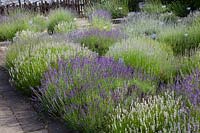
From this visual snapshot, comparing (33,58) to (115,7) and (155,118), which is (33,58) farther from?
(115,7)

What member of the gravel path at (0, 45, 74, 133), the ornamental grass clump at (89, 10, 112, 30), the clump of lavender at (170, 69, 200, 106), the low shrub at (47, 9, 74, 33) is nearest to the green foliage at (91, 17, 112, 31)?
the ornamental grass clump at (89, 10, 112, 30)

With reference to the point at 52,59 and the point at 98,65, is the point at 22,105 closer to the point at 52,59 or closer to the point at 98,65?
the point at 52,59

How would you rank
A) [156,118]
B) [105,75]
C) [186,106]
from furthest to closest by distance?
[105,75] → [186,106] → [156,118]

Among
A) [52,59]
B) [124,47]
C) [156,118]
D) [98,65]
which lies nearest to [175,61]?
[124,47]

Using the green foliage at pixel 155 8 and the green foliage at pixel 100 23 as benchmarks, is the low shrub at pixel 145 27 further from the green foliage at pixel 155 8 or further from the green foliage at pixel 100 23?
the green foliage at pixel 155 8

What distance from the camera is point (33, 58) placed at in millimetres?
4938

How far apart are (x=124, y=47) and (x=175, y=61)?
2.43 ft

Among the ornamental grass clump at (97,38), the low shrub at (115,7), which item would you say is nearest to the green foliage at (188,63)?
the ornamental grass clump at (97,38)

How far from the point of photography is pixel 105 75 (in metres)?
3.91

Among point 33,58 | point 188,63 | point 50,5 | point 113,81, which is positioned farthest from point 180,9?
point 113,81

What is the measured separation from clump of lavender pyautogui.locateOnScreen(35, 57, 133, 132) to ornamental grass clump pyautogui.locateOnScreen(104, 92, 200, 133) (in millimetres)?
194

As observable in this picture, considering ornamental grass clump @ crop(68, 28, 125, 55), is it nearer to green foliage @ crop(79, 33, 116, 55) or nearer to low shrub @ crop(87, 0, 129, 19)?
green foliage @ crop(79, 33, 116, 55)

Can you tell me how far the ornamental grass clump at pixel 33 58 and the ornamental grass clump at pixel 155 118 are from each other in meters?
1.71

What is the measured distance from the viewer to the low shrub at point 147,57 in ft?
15.2
